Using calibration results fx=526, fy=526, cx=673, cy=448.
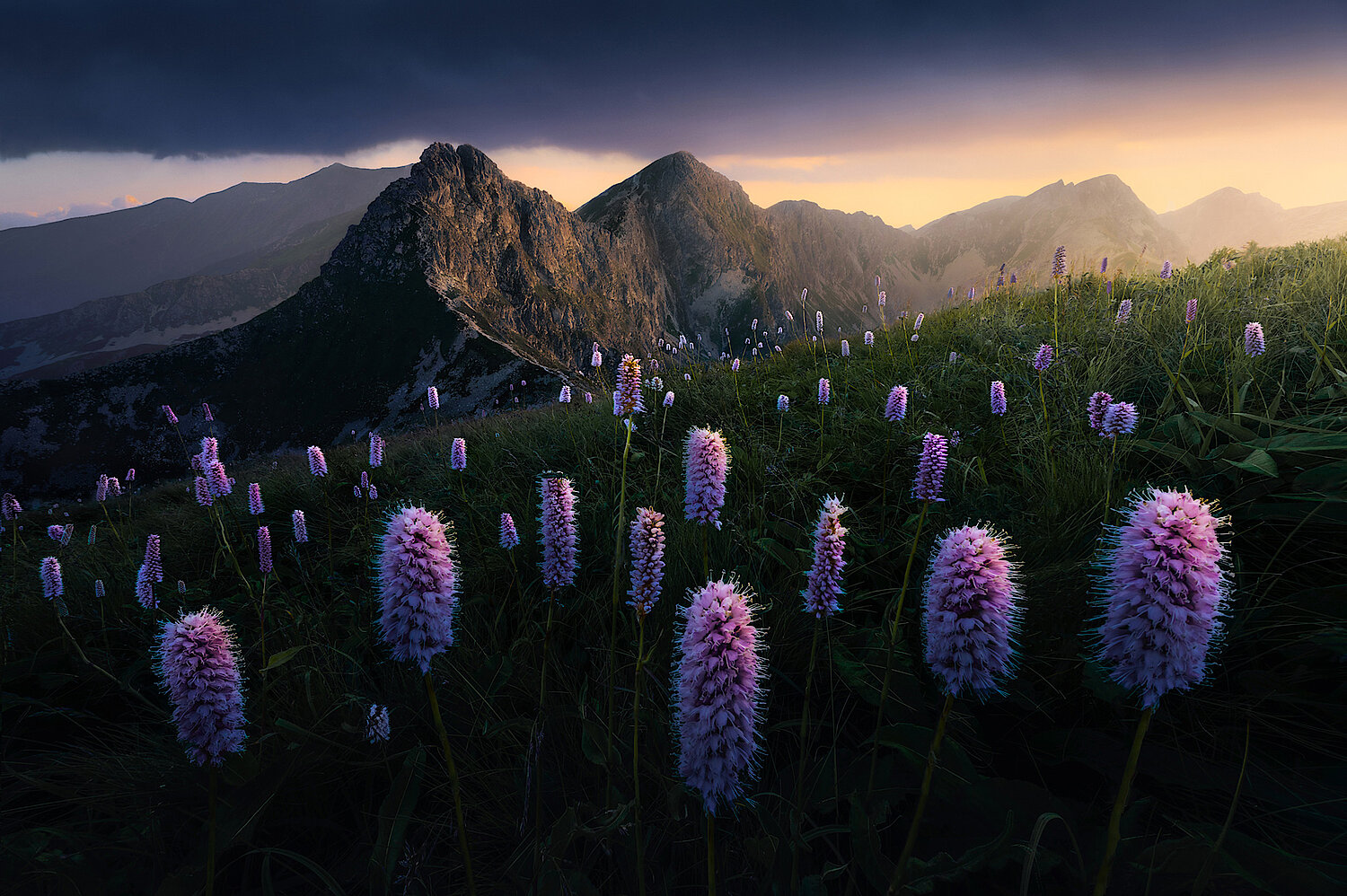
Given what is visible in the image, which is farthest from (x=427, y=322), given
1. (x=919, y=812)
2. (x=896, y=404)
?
(x=919, y=812)

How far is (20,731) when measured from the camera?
117 inches

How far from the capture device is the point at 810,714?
7.42 feet

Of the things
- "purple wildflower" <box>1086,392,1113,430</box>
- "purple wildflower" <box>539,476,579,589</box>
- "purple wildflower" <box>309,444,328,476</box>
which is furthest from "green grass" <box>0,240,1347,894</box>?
"purple wildflower" <box>309,444,328,476</box>

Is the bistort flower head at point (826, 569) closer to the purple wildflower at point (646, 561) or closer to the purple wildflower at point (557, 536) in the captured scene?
the purple wildflower at point (646, 561)

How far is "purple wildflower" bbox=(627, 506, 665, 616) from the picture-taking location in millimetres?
1851

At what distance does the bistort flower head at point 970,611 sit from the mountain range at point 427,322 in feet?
145

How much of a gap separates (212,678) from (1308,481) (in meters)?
4.15

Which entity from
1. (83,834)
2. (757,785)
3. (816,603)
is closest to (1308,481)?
(816,603)

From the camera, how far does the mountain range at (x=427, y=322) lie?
251 feet

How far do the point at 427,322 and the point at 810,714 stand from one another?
97294 mm

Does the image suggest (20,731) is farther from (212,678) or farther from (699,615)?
(699,615)

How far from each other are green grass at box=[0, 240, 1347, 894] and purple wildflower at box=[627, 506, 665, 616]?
0.53m

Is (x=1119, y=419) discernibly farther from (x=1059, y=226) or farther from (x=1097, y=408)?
(x=1059, y=226)

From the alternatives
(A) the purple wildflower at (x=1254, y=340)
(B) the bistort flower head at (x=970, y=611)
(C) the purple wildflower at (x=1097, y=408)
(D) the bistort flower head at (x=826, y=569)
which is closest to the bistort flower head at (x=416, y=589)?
(D) the bistort flower head at (x=826, y=569)
